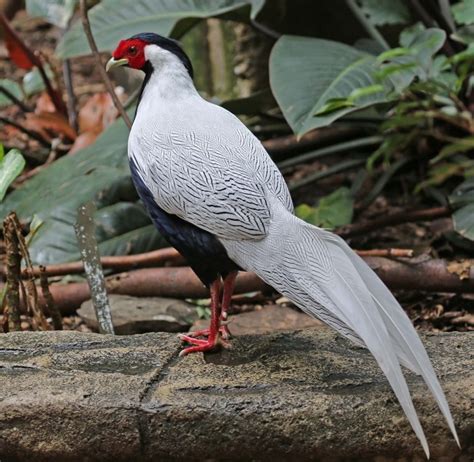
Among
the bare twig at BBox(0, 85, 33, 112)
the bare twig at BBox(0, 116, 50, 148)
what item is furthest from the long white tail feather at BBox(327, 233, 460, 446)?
the bare twig at BBox(0, 85, 33, 112)

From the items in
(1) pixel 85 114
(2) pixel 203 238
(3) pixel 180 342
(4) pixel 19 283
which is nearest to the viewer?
(2) pixel 203 238

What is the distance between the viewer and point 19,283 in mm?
3105

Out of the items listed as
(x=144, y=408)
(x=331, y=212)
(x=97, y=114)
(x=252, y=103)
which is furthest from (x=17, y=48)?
(x=144, y=408)

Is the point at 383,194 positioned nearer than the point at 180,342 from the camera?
No

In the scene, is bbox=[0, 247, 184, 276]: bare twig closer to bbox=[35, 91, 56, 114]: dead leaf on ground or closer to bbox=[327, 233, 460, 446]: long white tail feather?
bbox=[327, 233, 460, 446]: long white tail feather

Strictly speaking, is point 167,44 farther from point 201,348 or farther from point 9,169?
point 201,348

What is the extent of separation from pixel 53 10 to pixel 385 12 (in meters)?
1.96

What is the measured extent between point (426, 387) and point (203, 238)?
2.22ft

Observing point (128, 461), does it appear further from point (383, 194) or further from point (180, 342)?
point (383, 194)

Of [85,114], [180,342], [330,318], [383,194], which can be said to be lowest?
[383,194]

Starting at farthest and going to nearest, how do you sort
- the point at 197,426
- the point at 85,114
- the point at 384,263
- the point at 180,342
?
1. the point at 85,114
2. the point at 384,263
3. the point at 180,342
4. the point at 197,426

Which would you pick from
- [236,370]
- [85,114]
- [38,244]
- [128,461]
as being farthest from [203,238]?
[85,114]

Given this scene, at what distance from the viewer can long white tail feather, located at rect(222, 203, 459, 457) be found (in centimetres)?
200

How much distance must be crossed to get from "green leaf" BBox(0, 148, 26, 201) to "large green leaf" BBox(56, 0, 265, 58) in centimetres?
155
